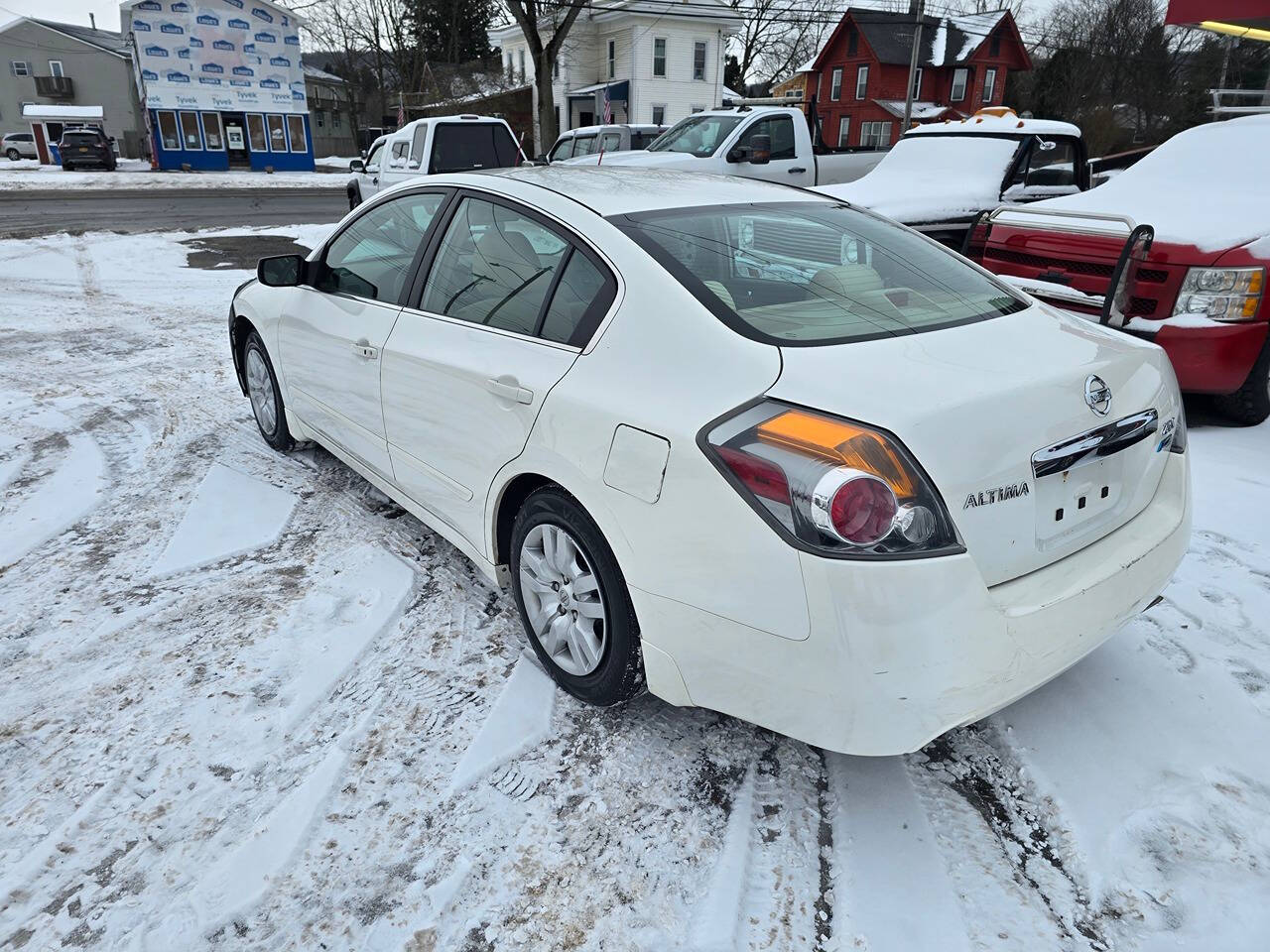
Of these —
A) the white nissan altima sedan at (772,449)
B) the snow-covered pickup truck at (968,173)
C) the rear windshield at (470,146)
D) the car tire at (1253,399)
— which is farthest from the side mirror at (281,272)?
the rear windshield at (470,146)

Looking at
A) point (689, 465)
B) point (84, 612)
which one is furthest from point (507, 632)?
point (84, 612)

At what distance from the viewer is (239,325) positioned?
5.06 metres

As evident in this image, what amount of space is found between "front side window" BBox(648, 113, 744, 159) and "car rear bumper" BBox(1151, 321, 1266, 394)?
8.74 metres

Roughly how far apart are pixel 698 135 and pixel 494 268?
1119 cm

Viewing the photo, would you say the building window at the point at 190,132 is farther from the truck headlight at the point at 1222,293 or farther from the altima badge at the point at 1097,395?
the altima badge at the point at 1097,395

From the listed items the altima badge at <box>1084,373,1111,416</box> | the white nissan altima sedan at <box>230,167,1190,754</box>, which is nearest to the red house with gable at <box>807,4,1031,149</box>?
the white nissan altima sedan at <box>230,167,1190,754</box>

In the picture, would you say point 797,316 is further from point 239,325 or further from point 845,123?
point 845,123

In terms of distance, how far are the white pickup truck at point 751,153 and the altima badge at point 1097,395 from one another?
1037 cm

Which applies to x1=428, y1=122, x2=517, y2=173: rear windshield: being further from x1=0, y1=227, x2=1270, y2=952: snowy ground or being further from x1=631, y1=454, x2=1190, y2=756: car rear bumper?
x1=631, y1=454, x2=1190, y2=756: car rear bumper

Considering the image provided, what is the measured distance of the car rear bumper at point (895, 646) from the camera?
Result: 76.1 inches

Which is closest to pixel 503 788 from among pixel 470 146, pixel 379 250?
pixel 379 250

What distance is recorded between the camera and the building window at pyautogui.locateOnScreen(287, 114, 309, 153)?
4197 cm

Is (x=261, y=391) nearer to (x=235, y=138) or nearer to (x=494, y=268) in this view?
(x=494, y=268)

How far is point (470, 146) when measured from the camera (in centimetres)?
1503
